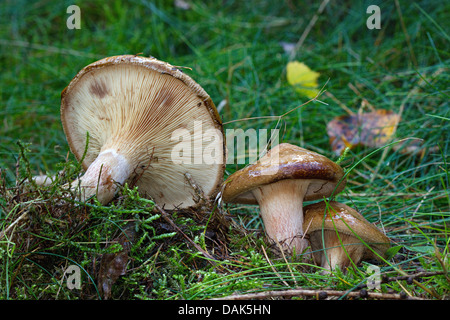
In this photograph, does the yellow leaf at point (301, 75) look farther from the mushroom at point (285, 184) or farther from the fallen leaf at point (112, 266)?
the fallen leaf at point (112, 266)

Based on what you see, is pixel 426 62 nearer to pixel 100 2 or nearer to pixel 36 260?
pixel 36 260

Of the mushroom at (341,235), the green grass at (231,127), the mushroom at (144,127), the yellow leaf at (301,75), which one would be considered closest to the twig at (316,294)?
the green grass at (231,127)

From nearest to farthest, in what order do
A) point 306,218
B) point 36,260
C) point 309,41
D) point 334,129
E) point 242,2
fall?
point 36,260 < point 306,218 < point 334,129 < point 309,41 < point 242,2

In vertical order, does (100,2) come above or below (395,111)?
above

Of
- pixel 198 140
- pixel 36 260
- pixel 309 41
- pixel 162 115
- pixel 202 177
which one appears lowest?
pixel 36 260

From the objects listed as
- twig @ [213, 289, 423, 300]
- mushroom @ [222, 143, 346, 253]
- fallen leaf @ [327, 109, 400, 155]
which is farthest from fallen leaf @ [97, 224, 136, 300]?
fallen leaf @ [327, 109, 400, 155]
